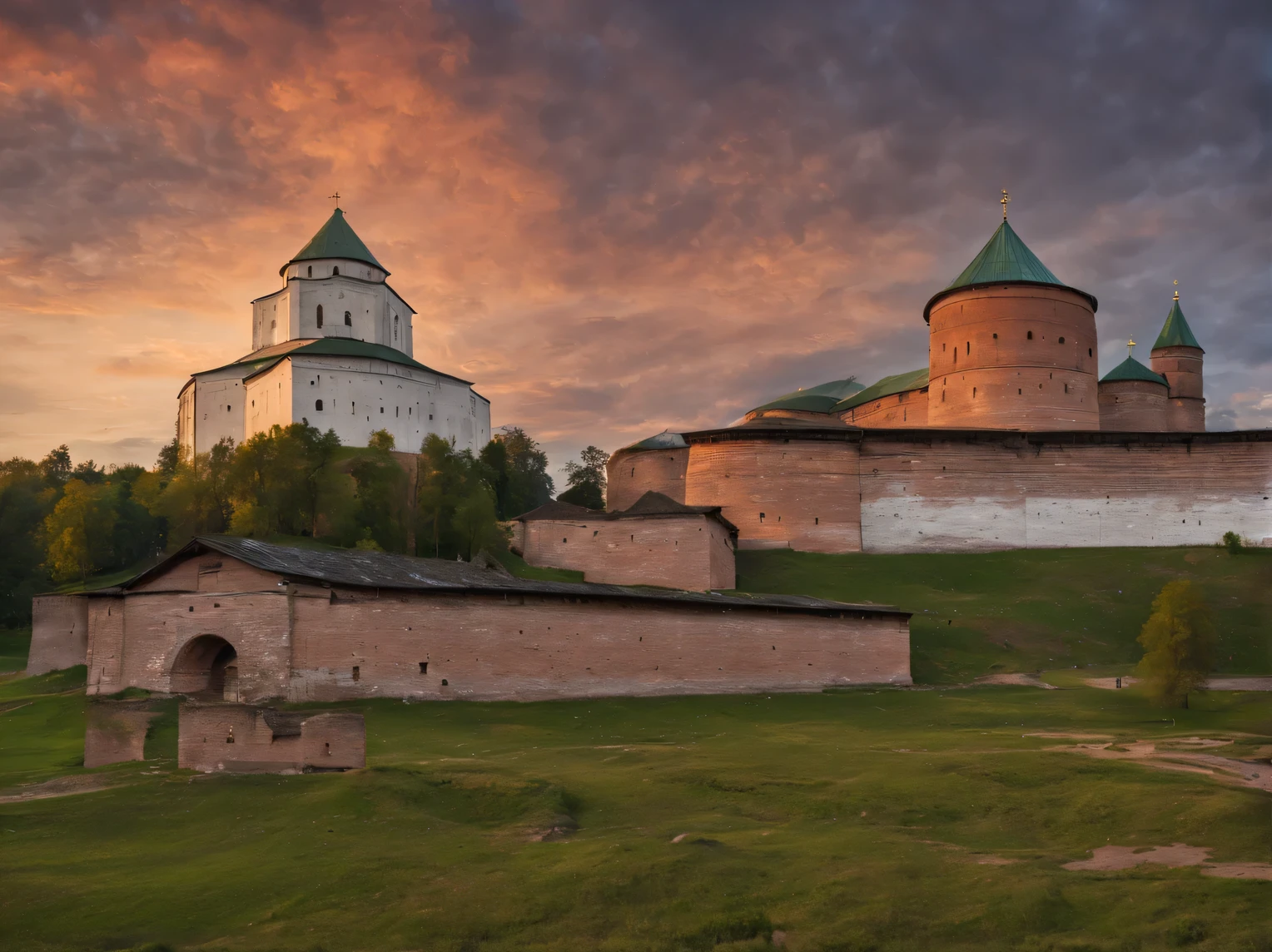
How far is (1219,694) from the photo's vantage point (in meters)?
25.7

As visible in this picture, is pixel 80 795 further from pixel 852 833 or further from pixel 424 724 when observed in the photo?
pixel 852 833

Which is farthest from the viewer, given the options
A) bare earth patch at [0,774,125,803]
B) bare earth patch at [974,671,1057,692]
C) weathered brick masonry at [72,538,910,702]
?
bare earth patch at [974,671,1057,692]

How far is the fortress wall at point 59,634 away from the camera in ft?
111

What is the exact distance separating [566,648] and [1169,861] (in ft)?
57.7

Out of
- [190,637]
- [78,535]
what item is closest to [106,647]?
[190,637]

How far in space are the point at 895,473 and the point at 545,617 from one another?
2884 centimetres

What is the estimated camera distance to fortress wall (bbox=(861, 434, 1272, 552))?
50594 millimetres

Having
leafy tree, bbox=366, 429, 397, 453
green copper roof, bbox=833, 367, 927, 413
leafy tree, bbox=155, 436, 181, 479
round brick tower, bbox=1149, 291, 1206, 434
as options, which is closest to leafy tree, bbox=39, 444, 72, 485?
leafy tree, bbox=155, 436, 181, 479

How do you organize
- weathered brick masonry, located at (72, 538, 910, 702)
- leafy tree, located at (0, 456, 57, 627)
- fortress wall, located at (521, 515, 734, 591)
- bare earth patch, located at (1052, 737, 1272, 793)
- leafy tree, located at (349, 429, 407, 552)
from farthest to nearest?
leafy tree, located at (0, 456, 57, 627)
leafy tree, located at (349, 429, 407, 552)
fortress wall, located at (521, 515, 734, 591)
weathered brick masonry, located at (72, 538, 910, 702)
bare earth patch, located at (1052, 737, 1272, 793)

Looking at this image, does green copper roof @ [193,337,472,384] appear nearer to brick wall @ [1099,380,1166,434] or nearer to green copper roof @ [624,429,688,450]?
green copper roof @ [624,429,688,450]

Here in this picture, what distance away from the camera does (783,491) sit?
50.1 meters

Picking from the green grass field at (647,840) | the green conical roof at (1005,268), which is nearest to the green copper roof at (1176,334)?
the green conical roof at (1005,268)

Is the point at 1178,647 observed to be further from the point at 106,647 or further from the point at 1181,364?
the point at 1181,364

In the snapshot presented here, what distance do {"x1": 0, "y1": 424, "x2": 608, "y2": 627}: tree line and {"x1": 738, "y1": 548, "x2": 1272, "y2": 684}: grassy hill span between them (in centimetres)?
1281
